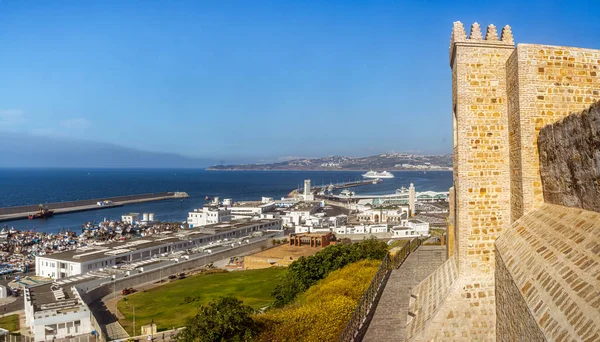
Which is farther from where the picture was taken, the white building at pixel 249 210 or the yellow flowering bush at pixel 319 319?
the white building at pixel 249 210

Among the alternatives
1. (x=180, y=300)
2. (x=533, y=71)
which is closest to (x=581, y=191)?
(x=533, y=71)

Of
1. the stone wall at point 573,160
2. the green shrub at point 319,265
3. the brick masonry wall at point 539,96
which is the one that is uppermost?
the brick masonry wall at point 539,96

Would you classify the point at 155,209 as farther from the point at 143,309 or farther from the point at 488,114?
the point at 488,114

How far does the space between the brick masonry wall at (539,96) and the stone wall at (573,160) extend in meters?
0.15

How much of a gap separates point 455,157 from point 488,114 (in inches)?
34.7

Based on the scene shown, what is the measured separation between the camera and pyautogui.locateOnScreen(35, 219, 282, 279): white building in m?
32.3

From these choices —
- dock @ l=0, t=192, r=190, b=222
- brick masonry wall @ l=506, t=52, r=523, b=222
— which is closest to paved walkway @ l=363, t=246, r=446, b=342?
brick masonry wall @ l=506, t=52, r=523, b=222

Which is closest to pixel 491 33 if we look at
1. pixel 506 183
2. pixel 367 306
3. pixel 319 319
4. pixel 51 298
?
pixel 506 183

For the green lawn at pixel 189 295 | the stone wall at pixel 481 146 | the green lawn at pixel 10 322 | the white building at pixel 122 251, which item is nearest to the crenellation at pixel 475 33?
the stone wall at pixel 481 146

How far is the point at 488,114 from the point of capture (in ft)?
22.5

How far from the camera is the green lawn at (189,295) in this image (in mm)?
22984

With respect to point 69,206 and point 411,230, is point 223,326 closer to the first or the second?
point 411,230

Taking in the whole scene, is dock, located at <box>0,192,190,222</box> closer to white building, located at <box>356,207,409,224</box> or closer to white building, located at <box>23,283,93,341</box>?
white building, located at <box>356,207,409,224</box>

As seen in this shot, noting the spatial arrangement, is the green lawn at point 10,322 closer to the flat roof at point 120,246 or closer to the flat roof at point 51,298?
the flat roof at point 51,298
